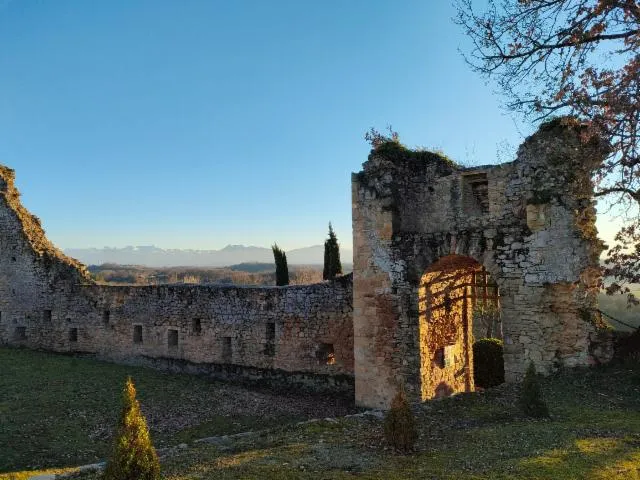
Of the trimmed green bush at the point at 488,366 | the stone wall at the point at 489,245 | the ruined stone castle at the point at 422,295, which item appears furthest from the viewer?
the trimmed green bush at the point at 488,366

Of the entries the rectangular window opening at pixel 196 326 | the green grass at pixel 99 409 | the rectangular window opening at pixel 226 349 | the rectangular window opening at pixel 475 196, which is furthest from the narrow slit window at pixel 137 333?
the rectangular window opening at pixel 475 196

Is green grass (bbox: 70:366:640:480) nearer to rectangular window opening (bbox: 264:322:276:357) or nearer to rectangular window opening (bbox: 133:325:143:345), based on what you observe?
rectangular window opening (bbox: 264:322:276:357)

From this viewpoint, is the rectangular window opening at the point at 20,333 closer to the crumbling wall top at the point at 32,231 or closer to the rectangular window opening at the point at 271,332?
the crumbling wall top at the point at 32,231

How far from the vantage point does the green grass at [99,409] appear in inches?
417

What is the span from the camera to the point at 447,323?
14375 mm

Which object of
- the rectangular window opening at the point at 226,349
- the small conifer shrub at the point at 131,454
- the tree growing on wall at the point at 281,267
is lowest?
the rectangular window opening at the point at 226,349

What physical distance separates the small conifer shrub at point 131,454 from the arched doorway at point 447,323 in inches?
315

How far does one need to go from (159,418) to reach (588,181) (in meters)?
11.9

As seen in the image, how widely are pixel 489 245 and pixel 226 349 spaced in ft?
34.3

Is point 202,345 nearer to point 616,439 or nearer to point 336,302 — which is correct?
point 336,302

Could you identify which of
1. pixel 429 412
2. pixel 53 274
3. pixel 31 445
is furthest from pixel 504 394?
pixel 53 274

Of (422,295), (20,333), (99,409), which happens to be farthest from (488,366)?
A: (20,333)

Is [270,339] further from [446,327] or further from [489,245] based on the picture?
[489,245]

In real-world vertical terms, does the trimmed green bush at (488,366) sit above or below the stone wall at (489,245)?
below
